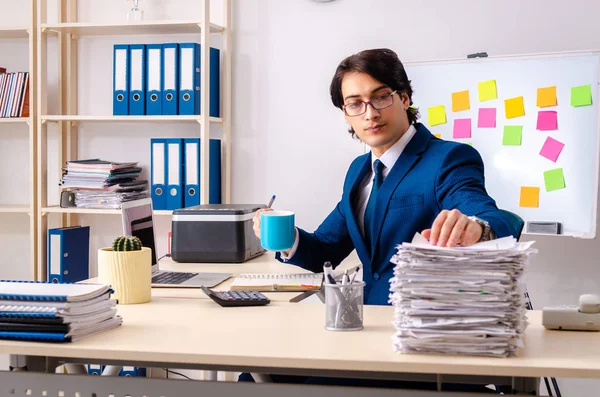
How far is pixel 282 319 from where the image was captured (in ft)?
5.76

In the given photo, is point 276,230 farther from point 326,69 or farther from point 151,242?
point 326,69

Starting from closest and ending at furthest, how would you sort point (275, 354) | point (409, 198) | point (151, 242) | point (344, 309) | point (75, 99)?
1. point (275, 354)
2. point (344, 309)
3. point (409, 198)
4. point (151, 242)
5. point (75, 99)

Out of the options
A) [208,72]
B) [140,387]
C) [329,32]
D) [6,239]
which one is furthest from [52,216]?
[140,387]

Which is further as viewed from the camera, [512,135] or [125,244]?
[512,135]

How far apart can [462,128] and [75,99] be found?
2097mm

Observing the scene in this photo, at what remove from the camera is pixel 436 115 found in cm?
346

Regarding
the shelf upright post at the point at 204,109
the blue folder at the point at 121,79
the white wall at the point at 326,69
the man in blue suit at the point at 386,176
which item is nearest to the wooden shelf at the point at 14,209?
the blue folder at the point at 121,79

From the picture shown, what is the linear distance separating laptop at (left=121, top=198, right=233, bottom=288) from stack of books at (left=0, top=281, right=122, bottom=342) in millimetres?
629

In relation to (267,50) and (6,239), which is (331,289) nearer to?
(267,50)

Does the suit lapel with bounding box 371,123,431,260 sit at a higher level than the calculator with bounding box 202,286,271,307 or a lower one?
higher

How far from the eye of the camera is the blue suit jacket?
2.15 metres

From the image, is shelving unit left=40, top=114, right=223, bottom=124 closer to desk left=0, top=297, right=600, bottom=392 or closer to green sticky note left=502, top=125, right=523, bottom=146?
green sticky note left=502, top=125, right=523, bottom=146

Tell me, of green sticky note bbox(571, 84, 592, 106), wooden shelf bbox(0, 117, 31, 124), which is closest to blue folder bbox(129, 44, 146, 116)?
wooden shelf bbox(0, 117, 31, 124)

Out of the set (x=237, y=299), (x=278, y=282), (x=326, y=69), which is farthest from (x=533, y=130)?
(x=237, y=299)
